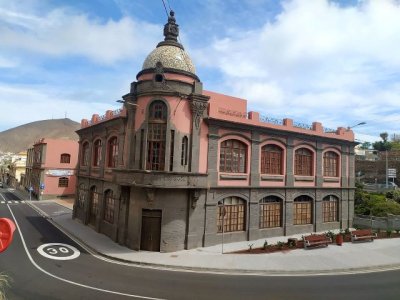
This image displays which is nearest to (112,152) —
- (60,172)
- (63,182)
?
(60,172)

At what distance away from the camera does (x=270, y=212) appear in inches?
981

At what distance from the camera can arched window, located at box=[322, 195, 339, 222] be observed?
2847 cm

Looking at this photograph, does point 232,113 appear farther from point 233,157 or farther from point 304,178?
point 304,178

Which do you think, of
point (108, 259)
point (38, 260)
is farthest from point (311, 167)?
point (38, 260)

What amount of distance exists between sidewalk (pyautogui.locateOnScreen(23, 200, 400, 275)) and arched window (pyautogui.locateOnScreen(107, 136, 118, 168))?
5.92m

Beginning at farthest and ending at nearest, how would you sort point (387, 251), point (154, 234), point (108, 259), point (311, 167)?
point (311, 167) < point (387, 251) < point (154, 234) < point (108, 259)

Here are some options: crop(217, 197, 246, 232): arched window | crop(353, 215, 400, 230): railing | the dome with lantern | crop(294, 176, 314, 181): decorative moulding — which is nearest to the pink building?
the dome with lantern

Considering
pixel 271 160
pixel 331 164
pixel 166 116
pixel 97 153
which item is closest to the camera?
pixel 166 116

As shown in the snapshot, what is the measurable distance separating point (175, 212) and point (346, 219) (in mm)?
18708

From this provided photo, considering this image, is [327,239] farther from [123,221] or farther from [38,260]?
[38,260]

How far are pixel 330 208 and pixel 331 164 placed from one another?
411 centimetres

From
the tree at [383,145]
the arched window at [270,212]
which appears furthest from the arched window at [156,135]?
the tree at [383,145]

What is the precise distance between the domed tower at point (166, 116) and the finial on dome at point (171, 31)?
6.48ft

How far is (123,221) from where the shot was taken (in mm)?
21281
